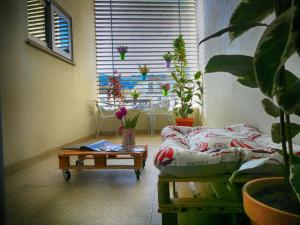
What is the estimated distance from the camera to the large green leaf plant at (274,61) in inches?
19.6

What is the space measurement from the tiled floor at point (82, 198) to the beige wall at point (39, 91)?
0.41m

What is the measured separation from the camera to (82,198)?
1.71m

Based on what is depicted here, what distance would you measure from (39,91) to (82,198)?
5.40 ft

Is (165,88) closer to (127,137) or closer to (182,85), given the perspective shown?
(182,85)

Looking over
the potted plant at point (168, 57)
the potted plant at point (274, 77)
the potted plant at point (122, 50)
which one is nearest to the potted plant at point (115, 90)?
the potted plant at point (122, 50)

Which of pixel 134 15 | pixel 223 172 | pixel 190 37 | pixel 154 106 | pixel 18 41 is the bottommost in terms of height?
pixel 223 172

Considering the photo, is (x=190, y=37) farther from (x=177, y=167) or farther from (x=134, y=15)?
(x=177, y=167)

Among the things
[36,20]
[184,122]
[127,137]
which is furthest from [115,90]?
[127,137]

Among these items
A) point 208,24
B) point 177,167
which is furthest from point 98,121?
point 177,167

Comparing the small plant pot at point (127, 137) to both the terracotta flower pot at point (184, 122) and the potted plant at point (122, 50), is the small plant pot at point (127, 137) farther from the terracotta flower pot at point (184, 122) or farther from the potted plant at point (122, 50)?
the potted plant at point (122, 50)

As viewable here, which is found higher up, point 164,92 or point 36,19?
point 36,19

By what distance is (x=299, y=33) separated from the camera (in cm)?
49

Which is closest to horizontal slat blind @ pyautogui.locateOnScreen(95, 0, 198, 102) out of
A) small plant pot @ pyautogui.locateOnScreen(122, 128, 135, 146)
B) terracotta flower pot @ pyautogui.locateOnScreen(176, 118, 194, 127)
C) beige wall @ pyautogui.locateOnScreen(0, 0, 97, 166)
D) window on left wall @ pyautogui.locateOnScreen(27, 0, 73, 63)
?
beige wall @ pyautogui.locateOnScreen(0, 0, 97, 166)

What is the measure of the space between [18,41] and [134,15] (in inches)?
135
